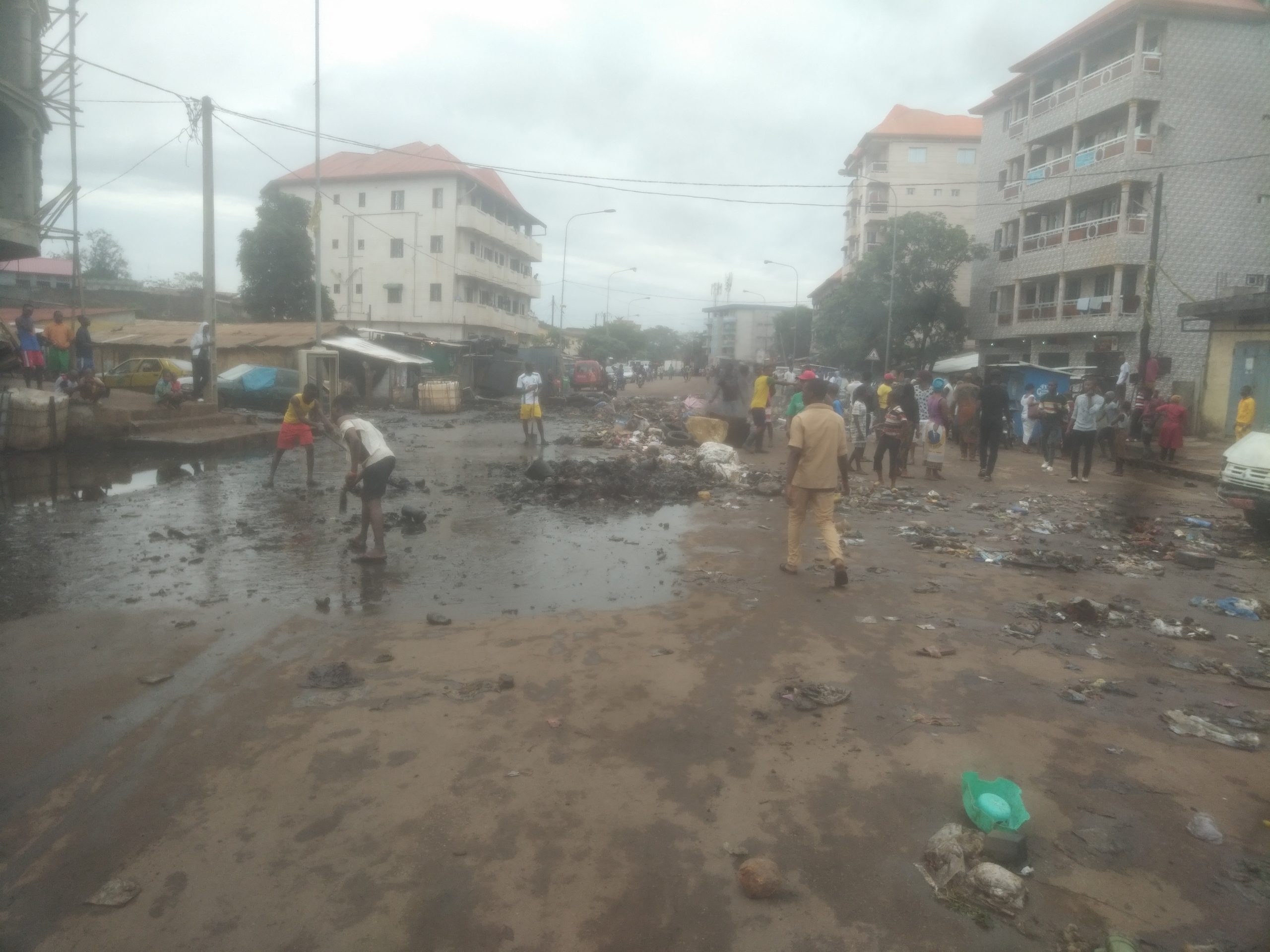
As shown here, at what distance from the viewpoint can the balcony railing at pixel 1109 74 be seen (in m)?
31.7

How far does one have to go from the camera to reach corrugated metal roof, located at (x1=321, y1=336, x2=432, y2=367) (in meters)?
29.4

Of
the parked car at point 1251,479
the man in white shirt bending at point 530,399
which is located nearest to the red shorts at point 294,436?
the man in white shirt bending at point 530,399

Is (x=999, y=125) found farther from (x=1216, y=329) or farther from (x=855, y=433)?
(x=855, y=433)

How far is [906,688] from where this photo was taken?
191 inches

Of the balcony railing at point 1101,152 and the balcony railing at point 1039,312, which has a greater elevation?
the balcony railing at point 1101,152

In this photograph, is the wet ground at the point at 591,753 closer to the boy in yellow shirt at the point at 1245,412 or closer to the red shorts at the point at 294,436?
the red shorts at the point at 294,436

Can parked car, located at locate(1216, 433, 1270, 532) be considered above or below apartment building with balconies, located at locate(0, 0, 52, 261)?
below

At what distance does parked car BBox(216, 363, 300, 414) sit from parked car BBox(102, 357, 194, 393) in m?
1.08

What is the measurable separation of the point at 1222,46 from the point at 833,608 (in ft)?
115

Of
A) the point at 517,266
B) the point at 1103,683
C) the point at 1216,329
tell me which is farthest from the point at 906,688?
the point at 517,266

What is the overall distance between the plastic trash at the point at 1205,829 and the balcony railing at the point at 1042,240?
3707 cm

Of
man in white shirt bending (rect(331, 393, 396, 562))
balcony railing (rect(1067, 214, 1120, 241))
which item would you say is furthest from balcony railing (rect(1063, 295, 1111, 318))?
man in white shirt bending (rect(331, 393, 396, 562))

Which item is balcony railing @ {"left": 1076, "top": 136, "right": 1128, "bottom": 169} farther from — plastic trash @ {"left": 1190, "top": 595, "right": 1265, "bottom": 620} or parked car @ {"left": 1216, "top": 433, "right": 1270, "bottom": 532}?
plastic trash @ {"left": 1190, "top": 595, "right": 1265, "bottom": 620}

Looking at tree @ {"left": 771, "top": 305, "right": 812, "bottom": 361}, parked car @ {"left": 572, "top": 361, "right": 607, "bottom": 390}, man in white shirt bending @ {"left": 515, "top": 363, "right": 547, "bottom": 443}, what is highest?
tree @ {"left": 771, "top": 305, "right": 812, "bottom": 361}
